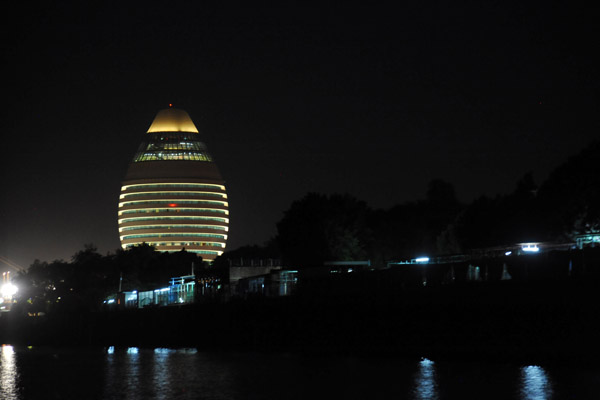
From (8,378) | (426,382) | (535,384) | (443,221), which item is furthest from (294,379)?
(443,221)

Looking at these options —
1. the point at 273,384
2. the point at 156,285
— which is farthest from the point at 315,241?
the point at 273,384

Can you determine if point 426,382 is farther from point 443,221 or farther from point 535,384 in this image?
point 443,221

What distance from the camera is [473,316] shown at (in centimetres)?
6919

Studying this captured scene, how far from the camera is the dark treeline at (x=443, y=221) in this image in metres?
93.4

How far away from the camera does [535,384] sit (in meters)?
54.7

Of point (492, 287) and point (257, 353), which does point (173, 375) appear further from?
point (492, 287)

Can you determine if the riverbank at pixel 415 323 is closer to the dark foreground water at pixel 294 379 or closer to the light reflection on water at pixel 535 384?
the light reflection on water at pixel 535 384

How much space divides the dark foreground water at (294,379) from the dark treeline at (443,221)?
1218 inches

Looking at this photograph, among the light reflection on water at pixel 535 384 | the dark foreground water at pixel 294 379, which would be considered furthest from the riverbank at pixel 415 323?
the dark foreground water at pixel 294 379

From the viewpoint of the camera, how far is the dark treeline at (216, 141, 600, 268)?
93.4 meters

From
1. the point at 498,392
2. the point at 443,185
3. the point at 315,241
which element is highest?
the point at 443,185

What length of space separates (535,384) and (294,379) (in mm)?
15413

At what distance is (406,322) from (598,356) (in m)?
18.2

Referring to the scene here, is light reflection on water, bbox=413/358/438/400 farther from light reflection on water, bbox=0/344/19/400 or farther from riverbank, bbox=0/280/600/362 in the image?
light reflection on water, bbox=0/344/19/400
